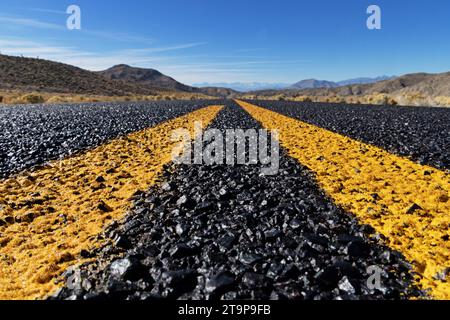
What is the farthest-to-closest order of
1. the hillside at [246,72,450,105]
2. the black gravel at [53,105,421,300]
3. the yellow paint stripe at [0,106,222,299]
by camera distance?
the hillside at [246,72,450,105] → the yellow paint stripe at [0,106,222,299] → the black gravel at [53,105,421,300]

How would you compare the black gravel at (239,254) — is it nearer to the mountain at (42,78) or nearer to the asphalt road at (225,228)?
the asphalt road at (225,228)

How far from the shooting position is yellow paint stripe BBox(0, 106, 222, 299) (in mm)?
3268

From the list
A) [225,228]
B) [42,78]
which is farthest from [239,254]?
[42,78]

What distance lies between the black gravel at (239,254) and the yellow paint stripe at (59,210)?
279 millimetres

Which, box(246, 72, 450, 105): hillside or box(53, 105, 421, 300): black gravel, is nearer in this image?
box(53, 105, 421, 300): black gravel

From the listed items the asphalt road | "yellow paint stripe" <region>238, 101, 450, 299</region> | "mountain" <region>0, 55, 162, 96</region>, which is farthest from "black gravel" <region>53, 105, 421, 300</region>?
"mountain" <region>0, 55, 162, 96</region>

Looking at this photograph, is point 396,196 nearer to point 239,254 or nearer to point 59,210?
point 239,254

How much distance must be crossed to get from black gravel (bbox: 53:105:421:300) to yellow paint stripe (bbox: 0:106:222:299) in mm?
279

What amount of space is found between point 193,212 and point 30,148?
22.7 ft

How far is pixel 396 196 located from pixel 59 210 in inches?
191

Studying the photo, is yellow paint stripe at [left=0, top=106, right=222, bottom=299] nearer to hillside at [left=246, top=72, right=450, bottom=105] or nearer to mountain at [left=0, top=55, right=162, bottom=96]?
hillside at [left=246, top=72, right=450, bottom=105]

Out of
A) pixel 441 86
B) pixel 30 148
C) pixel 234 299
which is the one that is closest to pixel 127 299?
pixel 234 299

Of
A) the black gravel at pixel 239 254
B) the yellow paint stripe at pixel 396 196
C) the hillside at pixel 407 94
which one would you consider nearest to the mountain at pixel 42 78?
the hillside at pixel 407 94
